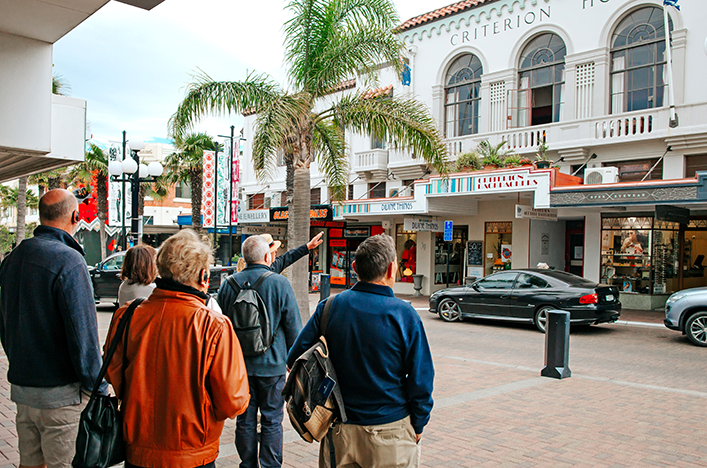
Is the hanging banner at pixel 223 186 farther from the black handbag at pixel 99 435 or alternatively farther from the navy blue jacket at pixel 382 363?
the black handbag at pixel 99 435

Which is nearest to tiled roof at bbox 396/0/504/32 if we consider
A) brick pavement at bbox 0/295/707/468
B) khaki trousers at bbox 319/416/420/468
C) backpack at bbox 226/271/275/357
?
brick pavement at bbox 0/295/707/468

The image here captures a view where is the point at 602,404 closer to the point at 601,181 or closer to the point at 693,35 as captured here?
the point at 601,181

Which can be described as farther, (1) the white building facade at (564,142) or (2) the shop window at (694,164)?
(1) the white building facade at (564,142)

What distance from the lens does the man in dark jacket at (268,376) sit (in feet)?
13.4

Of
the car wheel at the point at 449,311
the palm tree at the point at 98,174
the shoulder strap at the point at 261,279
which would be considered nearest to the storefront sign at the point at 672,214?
the car wheel at the point at 449,311

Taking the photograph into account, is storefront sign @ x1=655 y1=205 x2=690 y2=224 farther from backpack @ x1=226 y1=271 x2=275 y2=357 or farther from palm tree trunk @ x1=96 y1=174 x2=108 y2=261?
palm tree trunk @ x1=96 y1=174 x2=108 y2=261

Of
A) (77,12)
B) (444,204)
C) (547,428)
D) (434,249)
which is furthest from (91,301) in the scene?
(434,249)

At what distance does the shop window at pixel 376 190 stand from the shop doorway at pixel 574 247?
7716 mm

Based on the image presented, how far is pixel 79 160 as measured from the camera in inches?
208

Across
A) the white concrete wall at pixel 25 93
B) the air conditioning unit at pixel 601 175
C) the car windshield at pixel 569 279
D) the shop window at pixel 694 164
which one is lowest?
the car windshield at pixel 569 279

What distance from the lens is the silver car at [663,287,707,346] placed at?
1086 cm

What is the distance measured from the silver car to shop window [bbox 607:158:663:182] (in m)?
6.65

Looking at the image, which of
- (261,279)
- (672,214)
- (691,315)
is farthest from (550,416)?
(672,214)

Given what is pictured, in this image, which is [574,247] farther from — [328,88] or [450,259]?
[328,88]
